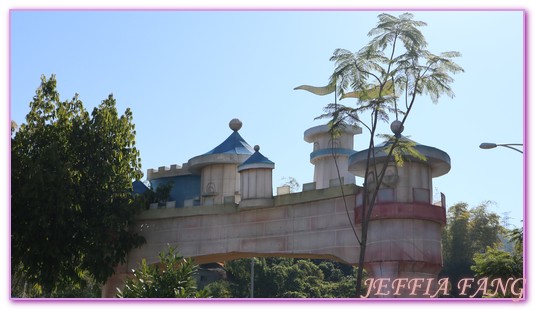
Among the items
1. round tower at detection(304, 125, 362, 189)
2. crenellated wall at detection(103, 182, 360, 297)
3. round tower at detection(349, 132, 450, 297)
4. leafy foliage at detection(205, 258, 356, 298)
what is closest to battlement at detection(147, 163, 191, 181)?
crenellated wall at detection(103, 182, 360, 297)

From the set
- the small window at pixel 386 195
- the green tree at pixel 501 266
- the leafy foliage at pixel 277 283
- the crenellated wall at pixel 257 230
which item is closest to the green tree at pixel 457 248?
the leafy foliage at pixel 277 283

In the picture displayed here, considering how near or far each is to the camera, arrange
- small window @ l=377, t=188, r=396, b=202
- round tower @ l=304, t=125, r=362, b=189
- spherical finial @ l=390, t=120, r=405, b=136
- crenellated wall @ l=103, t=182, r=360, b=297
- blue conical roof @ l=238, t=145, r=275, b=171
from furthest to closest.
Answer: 1. round tower @ l=304, t=125, r=362, b=189
2. blue conical roof @ l=238, t=145, r=275, b=171
3. crenellated wall @ l=103, t=182, r=360, b=297
4. small window @ l=377, t=188, r=396, b=202
5. spherical finial @ l=390, t=120, r=405, b=136

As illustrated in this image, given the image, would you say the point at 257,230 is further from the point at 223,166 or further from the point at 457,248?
the point at 457,248

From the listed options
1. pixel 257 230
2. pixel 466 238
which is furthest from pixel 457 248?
pixel 257 230

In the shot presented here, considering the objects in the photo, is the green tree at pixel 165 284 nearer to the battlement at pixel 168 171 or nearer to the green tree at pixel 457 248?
the battlement at pixel 168 171

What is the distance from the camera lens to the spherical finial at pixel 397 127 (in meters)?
21.7

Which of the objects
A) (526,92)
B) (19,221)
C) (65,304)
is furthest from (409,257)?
(19,221)

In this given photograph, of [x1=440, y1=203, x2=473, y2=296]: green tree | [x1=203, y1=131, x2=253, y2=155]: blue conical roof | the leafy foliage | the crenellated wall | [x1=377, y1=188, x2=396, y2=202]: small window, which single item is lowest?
the leafy foliage

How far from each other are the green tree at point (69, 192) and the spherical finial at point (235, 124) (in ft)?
11.3

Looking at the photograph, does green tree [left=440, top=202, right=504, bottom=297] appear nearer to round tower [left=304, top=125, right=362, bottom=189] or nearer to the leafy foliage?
the leafy foliage

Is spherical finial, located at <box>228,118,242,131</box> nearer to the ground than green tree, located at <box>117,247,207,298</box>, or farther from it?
farther from it

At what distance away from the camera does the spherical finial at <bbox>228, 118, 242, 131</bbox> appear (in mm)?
28094

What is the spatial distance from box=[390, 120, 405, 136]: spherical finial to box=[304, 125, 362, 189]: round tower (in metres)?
6.44

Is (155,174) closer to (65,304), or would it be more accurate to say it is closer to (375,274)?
(375,274)
